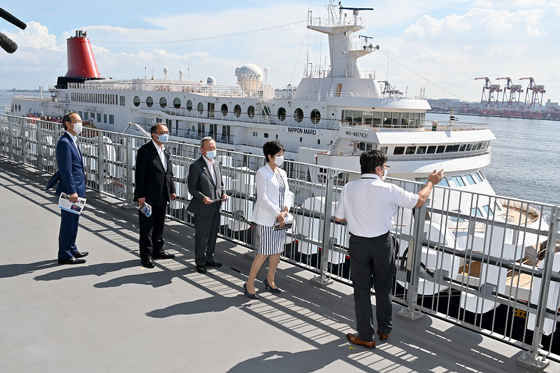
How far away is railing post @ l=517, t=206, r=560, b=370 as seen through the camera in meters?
3.92

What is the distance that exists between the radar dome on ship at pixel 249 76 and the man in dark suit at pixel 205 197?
25699 mm

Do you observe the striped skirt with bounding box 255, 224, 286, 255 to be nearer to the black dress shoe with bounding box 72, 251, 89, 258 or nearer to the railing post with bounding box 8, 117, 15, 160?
the black dress shoe with bounding box 72, 251, 89, 258

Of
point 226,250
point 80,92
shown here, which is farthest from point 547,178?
point 226,250

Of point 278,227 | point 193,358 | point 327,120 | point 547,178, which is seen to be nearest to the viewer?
point 193,358

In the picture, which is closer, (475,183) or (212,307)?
(212,307)

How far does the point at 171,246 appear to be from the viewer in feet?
22.7

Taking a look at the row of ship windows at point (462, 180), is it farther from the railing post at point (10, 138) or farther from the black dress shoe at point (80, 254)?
the black dress shoe at point (80, 254)

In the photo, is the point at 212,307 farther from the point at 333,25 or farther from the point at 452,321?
the point at 333,25

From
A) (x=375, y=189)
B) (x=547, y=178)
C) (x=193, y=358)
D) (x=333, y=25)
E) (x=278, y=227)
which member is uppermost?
(x=333, y=25)

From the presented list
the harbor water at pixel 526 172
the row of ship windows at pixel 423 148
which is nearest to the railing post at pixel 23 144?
the row of ship windows at pixel 423 148

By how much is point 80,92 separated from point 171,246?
34.5 meters

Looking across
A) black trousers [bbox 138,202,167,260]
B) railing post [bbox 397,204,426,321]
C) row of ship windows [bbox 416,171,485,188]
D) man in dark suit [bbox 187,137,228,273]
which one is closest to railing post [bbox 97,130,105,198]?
black trousers [bbox 138,202,167,260]

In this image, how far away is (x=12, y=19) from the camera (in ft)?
11.9

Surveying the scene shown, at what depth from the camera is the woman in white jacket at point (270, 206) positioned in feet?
16.5
